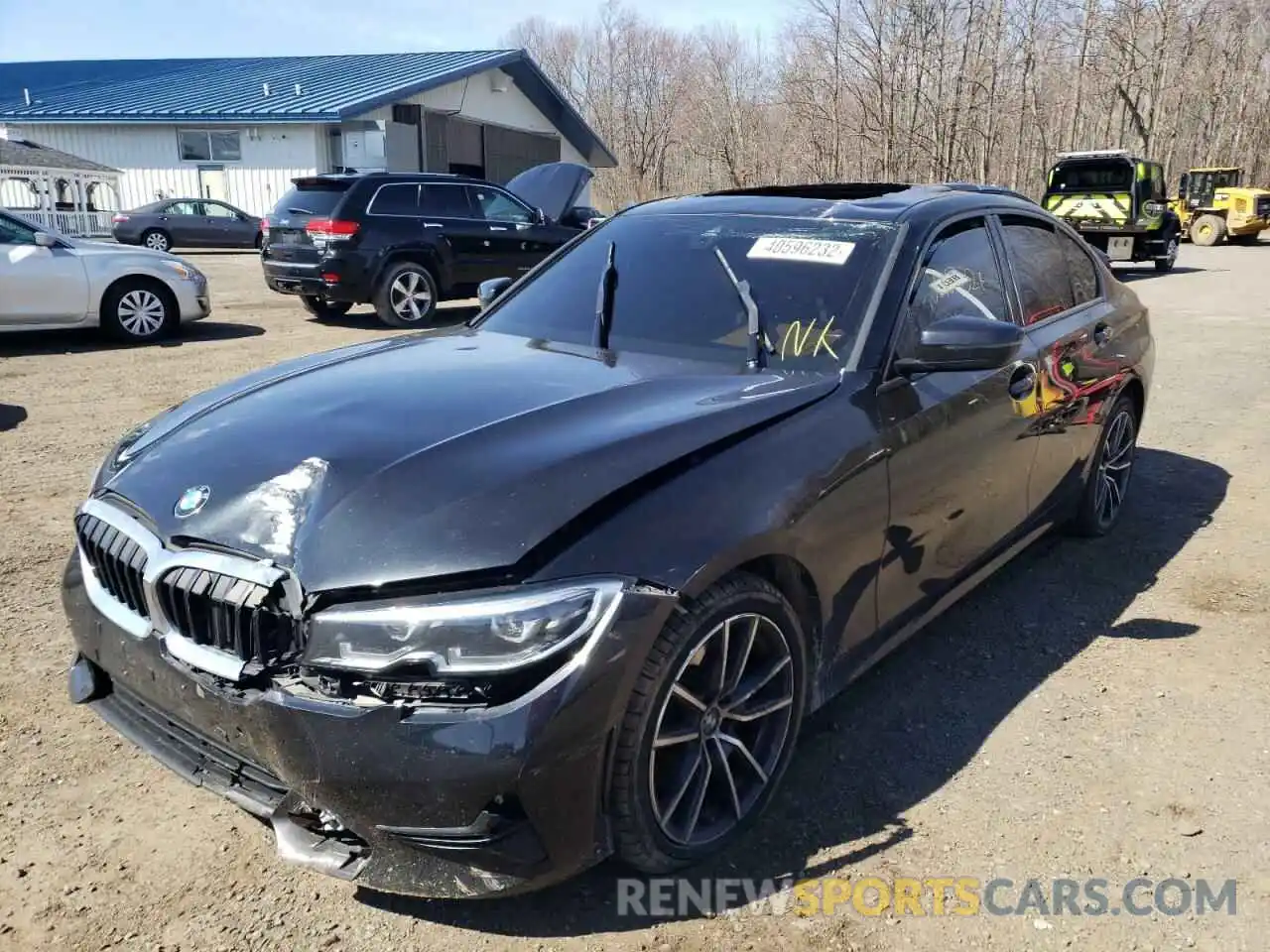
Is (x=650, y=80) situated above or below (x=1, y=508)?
above

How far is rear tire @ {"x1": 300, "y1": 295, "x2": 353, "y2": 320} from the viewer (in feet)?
42.7

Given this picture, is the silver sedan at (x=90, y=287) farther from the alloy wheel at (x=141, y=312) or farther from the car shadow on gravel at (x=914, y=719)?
the car shadow on gravel at (x=914, y=719)

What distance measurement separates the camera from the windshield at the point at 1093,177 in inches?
827

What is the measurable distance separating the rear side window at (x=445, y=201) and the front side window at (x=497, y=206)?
163 mm

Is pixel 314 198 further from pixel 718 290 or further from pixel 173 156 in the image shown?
pixel 173 156

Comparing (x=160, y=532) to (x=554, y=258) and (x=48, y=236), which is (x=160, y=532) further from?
(x=48, y=236)

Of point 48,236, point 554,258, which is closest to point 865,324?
point 554,258

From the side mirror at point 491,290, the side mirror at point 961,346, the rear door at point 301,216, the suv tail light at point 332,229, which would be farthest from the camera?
the rear door at point 301,216

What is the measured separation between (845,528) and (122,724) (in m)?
1.96

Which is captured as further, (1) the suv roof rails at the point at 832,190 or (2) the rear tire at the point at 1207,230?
(2) the rear tire at the point at 1207,230

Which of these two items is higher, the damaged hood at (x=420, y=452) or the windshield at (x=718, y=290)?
the windshield at (x=718, y=290)

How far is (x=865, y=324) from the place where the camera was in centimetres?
310

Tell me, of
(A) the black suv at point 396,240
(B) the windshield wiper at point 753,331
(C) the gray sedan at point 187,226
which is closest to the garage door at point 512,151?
(C) the gray sedan at point 187,226

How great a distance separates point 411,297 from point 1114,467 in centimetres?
915
